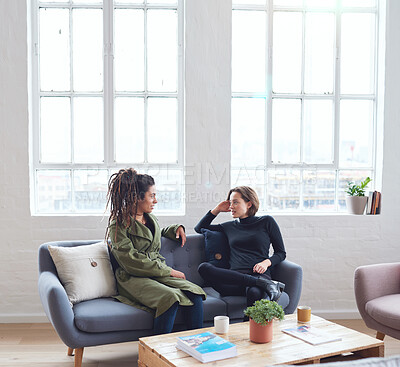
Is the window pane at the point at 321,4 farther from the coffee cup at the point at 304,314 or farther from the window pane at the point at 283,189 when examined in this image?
the coffee cup at the point at 304,314

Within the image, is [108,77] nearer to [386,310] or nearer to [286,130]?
[286,130]

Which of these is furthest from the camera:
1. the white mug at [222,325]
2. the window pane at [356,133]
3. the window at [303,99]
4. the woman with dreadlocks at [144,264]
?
the window pane at [356,133]

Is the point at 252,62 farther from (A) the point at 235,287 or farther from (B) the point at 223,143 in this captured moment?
(A) the point at 235,287

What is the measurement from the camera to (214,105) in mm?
4305

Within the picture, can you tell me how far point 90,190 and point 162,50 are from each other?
1456mm

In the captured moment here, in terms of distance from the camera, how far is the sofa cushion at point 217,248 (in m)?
3.65

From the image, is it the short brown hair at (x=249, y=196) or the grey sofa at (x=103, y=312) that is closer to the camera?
the grey sofa at (x=103, y=312)

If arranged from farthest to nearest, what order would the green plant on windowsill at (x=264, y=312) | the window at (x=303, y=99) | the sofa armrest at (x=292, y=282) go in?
the window at (x=303, y=99) < the sofa armrest at (x=292, y=282) < the green plant on windowsill at (x=264, y=312)

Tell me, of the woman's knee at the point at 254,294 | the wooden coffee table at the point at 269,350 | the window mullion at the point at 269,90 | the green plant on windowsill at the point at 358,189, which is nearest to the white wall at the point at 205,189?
the green plant on windowsill at the point at 358,189

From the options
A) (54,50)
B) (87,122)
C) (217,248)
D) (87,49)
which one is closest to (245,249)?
(217,248)

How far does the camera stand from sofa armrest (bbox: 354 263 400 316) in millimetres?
3484

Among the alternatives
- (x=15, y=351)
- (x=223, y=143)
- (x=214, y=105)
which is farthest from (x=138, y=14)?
(x=15, y=351)

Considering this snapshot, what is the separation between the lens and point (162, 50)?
4.44 m

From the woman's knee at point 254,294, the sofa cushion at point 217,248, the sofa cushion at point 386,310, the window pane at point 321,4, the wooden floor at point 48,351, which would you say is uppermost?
the window pane at point 321,4
